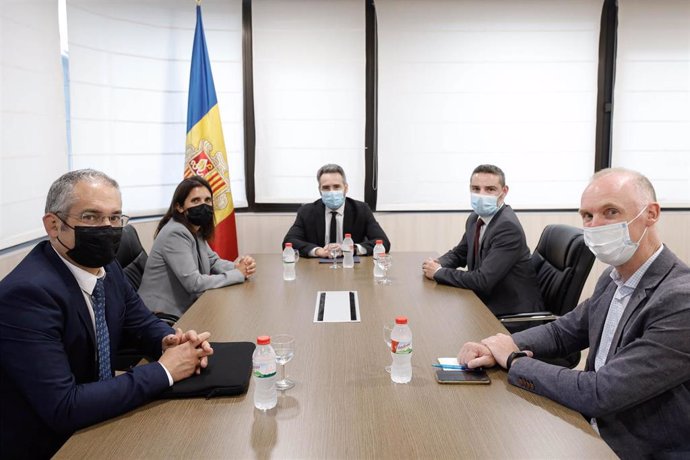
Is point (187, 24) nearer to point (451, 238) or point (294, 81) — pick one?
point (294, 81)

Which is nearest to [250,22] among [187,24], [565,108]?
[187,24]

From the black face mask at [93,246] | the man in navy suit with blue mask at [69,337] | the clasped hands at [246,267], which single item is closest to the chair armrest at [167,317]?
the clasped hands at [246,267]

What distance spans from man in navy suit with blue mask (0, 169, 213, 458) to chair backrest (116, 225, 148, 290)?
1152 mm

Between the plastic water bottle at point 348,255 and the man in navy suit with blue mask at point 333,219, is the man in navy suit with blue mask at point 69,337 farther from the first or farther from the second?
the man in navy suit with blue mask at point 333,219

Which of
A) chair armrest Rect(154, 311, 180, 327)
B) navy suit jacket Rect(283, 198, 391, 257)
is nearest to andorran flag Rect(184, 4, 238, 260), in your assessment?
navy suit jacket Rect(283, 198, 391, 257)

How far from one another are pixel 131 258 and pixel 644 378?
252cm

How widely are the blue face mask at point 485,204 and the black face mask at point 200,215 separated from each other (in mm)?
1480

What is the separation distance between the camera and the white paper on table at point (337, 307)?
2140 mm

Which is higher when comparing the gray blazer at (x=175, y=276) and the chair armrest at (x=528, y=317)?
the gray blazer at (x=175, y=276)

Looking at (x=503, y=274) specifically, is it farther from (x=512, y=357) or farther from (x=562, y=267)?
(x=512, y=357)

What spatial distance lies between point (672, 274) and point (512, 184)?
3424 mm

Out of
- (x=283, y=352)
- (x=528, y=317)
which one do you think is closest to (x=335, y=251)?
(x=528, y=317)

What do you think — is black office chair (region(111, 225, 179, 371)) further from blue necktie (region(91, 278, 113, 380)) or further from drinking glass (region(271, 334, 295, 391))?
drinking glass (region(271, 334, 295, 391))

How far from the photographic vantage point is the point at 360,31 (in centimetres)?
458
